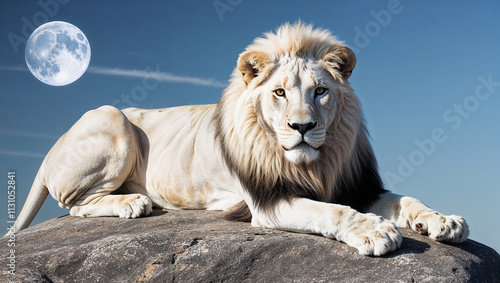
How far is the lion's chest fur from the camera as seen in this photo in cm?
590

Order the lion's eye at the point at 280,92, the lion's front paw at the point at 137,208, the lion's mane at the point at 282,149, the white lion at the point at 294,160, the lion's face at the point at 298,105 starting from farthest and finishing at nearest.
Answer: the lion's front paw at the point at 137,208
the lion's mane at the point at 282,149
the lion's eye at the point at 280,92
the lion's face at the point at 298,105
the white lion at the point at 294,160

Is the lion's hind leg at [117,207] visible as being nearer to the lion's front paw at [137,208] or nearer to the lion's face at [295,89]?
the lion's front paw at [137,208]

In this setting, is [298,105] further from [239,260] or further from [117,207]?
[117,207]

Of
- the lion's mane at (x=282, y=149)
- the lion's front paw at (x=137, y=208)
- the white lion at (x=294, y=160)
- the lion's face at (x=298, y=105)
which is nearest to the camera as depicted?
the white lion at (x=294, y=160)

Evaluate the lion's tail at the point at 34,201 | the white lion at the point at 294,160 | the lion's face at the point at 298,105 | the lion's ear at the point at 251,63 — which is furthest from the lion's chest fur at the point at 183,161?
the lion's tail at the point at 34,201

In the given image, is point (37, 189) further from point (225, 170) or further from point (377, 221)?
point (377, 221)

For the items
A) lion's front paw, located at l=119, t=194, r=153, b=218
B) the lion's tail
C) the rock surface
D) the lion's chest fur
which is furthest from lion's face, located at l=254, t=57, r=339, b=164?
the lion's tail

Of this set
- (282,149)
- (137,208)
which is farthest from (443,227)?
(137,208)

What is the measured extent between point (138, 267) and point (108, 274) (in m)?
0.26

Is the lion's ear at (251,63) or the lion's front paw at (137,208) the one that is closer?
the lion's ear at (251,63)

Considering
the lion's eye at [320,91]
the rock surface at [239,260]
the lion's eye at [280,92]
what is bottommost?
the rock surface at [239,260]

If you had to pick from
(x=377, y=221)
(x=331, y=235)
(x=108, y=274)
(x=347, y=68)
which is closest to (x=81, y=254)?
(x=108, y=274)

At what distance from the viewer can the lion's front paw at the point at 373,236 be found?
12.6 feet

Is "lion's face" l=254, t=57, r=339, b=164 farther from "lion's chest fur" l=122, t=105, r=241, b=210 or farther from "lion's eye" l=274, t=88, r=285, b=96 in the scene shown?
"lion's chest fur" l=122, t=105, r=241, b=210
